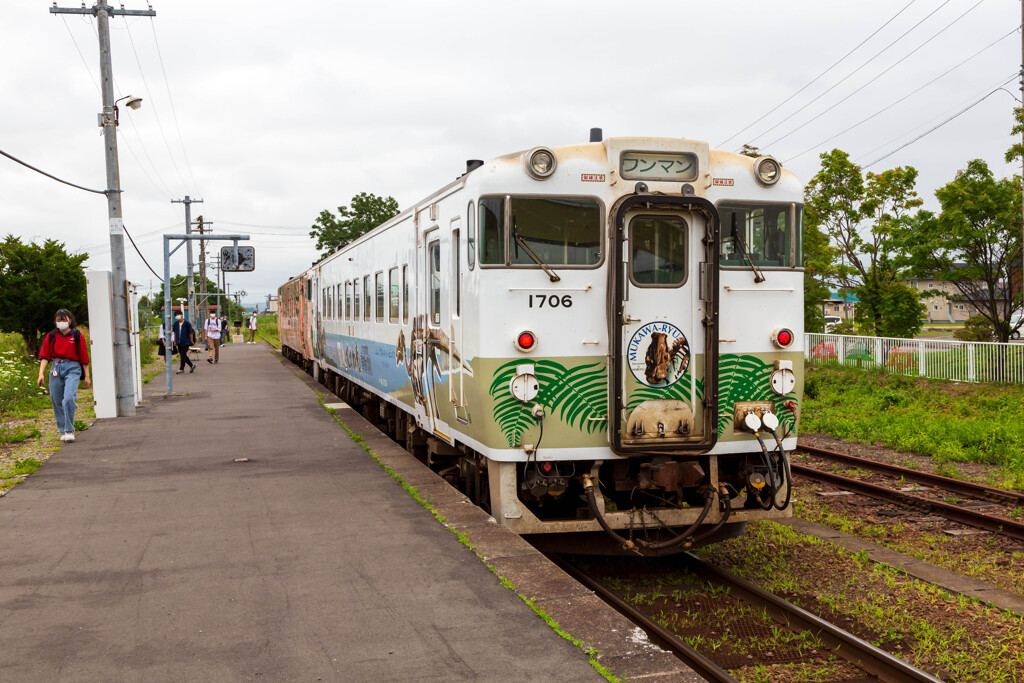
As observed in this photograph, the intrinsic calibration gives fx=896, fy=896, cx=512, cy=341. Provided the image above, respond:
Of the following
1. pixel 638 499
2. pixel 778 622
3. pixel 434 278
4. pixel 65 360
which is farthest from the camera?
pixel 65 360

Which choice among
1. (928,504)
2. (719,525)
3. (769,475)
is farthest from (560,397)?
(928,504)

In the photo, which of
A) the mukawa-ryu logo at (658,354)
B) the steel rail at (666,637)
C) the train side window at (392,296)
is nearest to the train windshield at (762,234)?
the mukawa-ryu logo at (658,354)

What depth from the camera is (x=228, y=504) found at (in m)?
7.82

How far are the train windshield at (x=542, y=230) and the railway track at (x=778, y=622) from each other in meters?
2.40

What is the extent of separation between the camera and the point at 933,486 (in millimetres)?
10500

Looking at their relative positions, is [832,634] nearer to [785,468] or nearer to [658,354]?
[785,468]

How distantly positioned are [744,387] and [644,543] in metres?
1.39

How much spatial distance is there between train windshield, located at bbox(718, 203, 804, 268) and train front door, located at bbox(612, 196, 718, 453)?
0.81 feet

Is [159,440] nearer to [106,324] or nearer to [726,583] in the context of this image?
[106,324]

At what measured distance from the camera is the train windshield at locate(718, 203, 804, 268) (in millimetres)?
6785

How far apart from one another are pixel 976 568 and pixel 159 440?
376 inches

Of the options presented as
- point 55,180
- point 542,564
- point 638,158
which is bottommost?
point 542,564

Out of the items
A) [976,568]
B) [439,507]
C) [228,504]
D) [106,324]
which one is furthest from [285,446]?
[976,568]

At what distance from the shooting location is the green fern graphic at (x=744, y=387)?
6.70m
